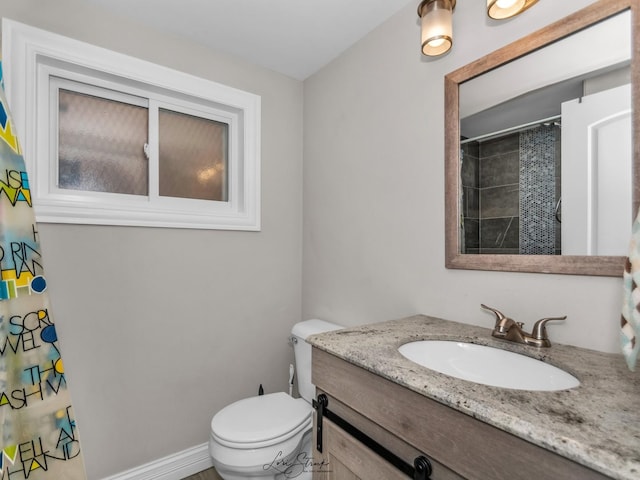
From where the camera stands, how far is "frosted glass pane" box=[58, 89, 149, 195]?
59.6 inches

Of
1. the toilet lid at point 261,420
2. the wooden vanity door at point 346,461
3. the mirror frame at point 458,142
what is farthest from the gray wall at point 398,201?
the wooden vanity door at point 346,461

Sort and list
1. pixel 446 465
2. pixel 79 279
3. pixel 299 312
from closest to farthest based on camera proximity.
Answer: pixel 446 465, pixel 79 279, pixel 299 312

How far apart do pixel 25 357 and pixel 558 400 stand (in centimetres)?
140

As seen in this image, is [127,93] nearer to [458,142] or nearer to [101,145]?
[101,145]

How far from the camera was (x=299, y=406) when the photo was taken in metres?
1.55

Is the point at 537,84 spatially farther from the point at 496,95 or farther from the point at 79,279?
the point at 79,279

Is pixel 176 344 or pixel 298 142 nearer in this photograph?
pixel 176 344

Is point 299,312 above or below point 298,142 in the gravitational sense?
below

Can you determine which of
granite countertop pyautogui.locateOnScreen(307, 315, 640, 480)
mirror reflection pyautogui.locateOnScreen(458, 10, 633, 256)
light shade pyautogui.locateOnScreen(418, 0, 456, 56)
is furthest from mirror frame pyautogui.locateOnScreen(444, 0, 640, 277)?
granite countertop pyautogui.locateOnScreen(307, 315, 640, 480)

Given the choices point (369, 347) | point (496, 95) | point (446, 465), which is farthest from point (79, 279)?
point (496, 95)

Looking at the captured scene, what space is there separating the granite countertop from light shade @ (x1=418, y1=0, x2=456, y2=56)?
108 cm

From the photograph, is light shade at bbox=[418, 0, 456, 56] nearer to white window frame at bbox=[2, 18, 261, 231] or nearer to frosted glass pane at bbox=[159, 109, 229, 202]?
white window frame at bbox=[2, 18, 261, 231]

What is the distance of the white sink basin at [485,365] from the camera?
0.88 meters

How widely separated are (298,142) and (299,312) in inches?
43.7
